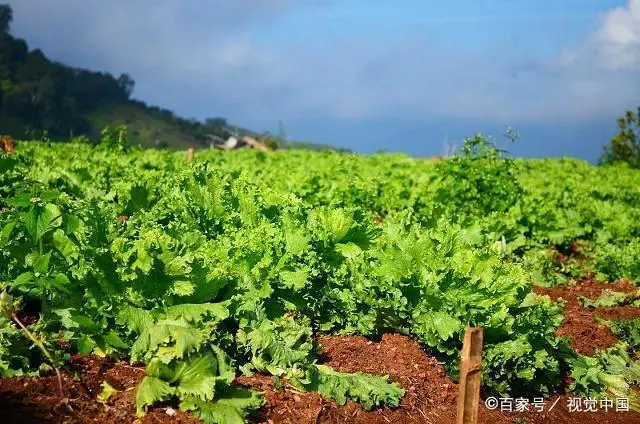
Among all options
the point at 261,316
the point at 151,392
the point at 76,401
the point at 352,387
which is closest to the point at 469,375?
the point at 352,387

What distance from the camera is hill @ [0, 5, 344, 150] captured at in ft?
237

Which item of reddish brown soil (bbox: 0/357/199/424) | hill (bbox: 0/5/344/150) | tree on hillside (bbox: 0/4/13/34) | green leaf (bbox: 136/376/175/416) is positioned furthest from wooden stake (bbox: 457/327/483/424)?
tree on hillside (bbox: 0/4/13/34)

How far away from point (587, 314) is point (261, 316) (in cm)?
479

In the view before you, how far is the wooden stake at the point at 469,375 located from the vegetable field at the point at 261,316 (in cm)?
74

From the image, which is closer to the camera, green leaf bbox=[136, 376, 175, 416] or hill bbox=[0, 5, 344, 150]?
green leaf bbox=[136, 376, 175, 416]

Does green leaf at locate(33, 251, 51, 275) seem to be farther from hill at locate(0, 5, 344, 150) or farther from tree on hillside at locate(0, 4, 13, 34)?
tree on hillside at locate(0, 4, 13, 34)

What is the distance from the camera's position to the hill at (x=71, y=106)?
237 feet

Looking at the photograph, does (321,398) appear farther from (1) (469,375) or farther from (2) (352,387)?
(1) (469,375)

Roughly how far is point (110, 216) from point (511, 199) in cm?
837

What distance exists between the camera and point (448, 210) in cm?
989

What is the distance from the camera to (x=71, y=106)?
8156 centimetres

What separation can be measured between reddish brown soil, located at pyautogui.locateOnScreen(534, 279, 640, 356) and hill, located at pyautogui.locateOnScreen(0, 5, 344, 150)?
54522 millimetres

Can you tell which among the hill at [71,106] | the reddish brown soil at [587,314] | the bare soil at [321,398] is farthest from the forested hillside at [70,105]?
the bare soil at [321,398]

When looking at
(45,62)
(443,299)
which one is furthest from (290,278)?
(45,62)
